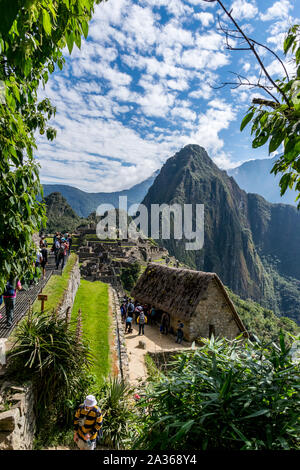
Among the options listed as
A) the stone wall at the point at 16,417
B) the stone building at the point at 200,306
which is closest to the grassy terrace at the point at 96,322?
the stone wall at the point at 16,417

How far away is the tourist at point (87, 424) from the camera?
411cm

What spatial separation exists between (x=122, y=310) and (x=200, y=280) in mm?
4671

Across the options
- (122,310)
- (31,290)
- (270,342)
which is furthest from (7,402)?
(122,310)

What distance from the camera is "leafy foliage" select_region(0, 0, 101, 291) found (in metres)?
1.70

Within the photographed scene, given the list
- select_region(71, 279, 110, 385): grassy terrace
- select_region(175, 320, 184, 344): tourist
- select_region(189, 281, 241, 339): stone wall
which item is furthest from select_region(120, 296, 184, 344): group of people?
select_region(71, 279, 110, 385): grassy terrace

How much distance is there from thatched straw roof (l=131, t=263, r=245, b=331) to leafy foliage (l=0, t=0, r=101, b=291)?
10.6m

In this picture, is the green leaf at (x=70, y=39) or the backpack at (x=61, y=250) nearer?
the green leaf at (x=70, y=39)

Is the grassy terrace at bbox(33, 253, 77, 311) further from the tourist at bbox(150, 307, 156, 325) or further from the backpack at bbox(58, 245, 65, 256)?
the tourist at bbox(150, 307, 156, 325)

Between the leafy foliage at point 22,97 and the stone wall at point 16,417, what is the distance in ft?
7.30

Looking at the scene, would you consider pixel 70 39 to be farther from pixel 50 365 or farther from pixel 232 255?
pixel 232 255

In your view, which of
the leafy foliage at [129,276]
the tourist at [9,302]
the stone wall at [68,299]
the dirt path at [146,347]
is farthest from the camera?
the leafy foliage at [129,276]

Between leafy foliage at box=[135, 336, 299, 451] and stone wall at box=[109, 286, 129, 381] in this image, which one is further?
stone wall at box=[109, 286, 129, 381]

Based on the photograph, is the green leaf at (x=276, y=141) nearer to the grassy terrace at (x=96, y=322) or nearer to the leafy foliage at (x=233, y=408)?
the leafy foliage at (x=233, y=408)

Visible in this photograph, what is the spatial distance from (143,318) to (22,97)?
1110 centimetres
